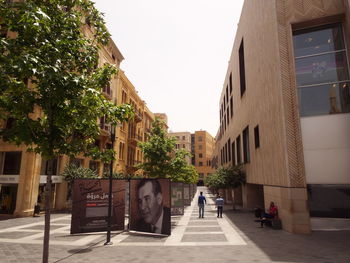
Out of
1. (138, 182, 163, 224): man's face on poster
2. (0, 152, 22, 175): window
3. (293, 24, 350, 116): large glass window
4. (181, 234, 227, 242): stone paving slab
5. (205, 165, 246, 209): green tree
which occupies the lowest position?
(181, 234, 227, 242): stone paving slab

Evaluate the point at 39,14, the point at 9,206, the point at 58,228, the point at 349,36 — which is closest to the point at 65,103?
the point at 39,14

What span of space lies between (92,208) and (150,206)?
118 inches

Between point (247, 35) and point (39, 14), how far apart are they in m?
21.4

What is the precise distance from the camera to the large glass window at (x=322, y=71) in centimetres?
1357

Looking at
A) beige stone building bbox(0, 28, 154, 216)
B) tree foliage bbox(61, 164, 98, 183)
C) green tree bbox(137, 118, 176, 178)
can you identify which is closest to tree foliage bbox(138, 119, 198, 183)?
green tree bbox(137, 118, 176, 178)

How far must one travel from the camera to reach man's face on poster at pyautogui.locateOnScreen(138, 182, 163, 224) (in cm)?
1277

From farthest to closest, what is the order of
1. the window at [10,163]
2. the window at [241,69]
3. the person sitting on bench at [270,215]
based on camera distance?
the window at [241,69] → the window at [10,163] → the person sitting on bench at [270,215]

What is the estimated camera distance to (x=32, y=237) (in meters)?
12.2

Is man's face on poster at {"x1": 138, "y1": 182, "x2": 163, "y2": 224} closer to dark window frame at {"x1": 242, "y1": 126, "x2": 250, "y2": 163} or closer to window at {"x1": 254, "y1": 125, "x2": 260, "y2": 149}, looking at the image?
window at {"x1": 254, "y1": 125, "x2": 260, "y2": 149}

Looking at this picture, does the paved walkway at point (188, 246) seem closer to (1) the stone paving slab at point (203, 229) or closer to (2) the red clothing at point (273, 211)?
(1) the stone paving slab at point (203, 229)

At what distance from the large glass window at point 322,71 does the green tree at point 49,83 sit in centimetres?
1083

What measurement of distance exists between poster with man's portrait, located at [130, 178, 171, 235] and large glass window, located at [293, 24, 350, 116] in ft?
29.5

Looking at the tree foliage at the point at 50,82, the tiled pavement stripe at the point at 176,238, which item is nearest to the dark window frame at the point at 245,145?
the tiled pavement stripe at the point at 176,238

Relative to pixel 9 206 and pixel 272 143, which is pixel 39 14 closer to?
pixel 272 143
